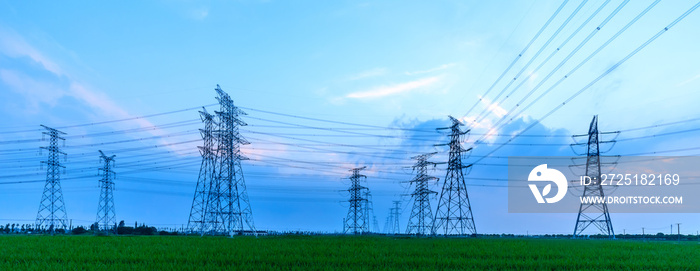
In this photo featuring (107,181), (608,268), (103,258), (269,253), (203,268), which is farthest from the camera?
(107,181)

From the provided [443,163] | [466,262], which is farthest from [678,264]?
[443,163]

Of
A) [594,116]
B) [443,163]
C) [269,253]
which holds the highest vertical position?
[594,116]

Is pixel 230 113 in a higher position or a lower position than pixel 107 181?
higher

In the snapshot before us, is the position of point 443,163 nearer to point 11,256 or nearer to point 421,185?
point 421,185

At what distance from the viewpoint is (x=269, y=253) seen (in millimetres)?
23203

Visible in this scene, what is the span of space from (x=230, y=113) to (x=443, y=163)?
76.6 feet

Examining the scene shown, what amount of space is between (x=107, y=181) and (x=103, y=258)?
45281mm

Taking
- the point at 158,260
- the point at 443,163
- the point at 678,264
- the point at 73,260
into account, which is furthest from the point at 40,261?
the point at 443,163

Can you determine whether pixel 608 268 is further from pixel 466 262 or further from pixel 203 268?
pixel 203 268

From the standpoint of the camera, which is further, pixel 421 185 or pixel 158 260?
pixel 421 185

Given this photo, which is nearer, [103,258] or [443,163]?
[103,258]

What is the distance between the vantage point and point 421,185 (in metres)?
63.0

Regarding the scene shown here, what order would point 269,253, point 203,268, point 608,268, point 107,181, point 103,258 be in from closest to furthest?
point 203,268 < point 608,268 < point 103,258 < point 269,253 < point 107,181

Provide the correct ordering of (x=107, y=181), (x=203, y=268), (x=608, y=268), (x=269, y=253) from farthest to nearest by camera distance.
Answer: (x=107, y=181) < (x=269, y=253) < (x=608, y=268) < (x=203, y=268)
